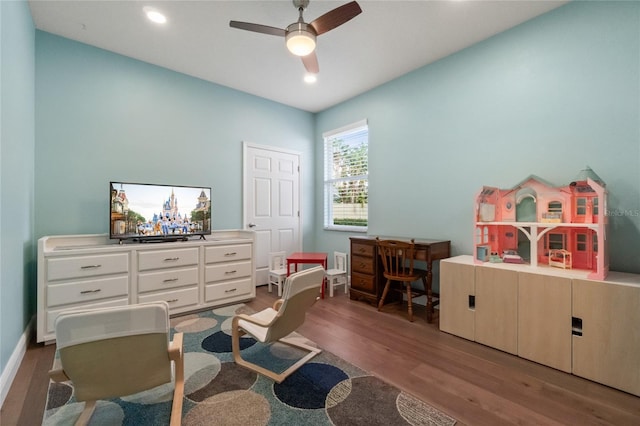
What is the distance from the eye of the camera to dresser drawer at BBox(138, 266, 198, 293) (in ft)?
9.71

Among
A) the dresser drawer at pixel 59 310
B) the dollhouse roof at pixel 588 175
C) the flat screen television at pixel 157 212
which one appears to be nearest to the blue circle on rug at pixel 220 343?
the dresser drawer at pixel 59 310

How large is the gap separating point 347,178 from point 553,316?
10.4 ft

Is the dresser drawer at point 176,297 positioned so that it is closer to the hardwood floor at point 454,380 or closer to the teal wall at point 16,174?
the hardwood floor at point 454,380

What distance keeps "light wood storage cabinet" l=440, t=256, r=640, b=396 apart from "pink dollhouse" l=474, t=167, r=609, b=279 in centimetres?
16

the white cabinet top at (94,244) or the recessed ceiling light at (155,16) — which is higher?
the recessed ceiling light at (155,16)

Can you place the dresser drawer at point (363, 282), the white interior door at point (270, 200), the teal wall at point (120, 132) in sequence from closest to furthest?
the teal wall at point (120, 132) → the dresser drawer at point (363, 282) → the white interior door at point (270, 200)

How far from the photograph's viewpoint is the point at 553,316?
84.9 inches

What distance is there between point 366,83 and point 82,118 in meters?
3.49

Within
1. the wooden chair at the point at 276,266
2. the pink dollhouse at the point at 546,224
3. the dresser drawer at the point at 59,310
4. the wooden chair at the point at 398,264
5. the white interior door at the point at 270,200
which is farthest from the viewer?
the white interior door at the point at 270,200

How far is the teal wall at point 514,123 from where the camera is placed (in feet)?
7.47

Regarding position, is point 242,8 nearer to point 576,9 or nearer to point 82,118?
point 82,118

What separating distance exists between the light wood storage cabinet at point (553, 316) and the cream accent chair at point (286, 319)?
1.45m

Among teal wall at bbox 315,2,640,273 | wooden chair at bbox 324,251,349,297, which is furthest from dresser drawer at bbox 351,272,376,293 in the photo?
teal wall at bbox 315,2,640,273

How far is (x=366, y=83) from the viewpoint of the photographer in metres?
4.02
